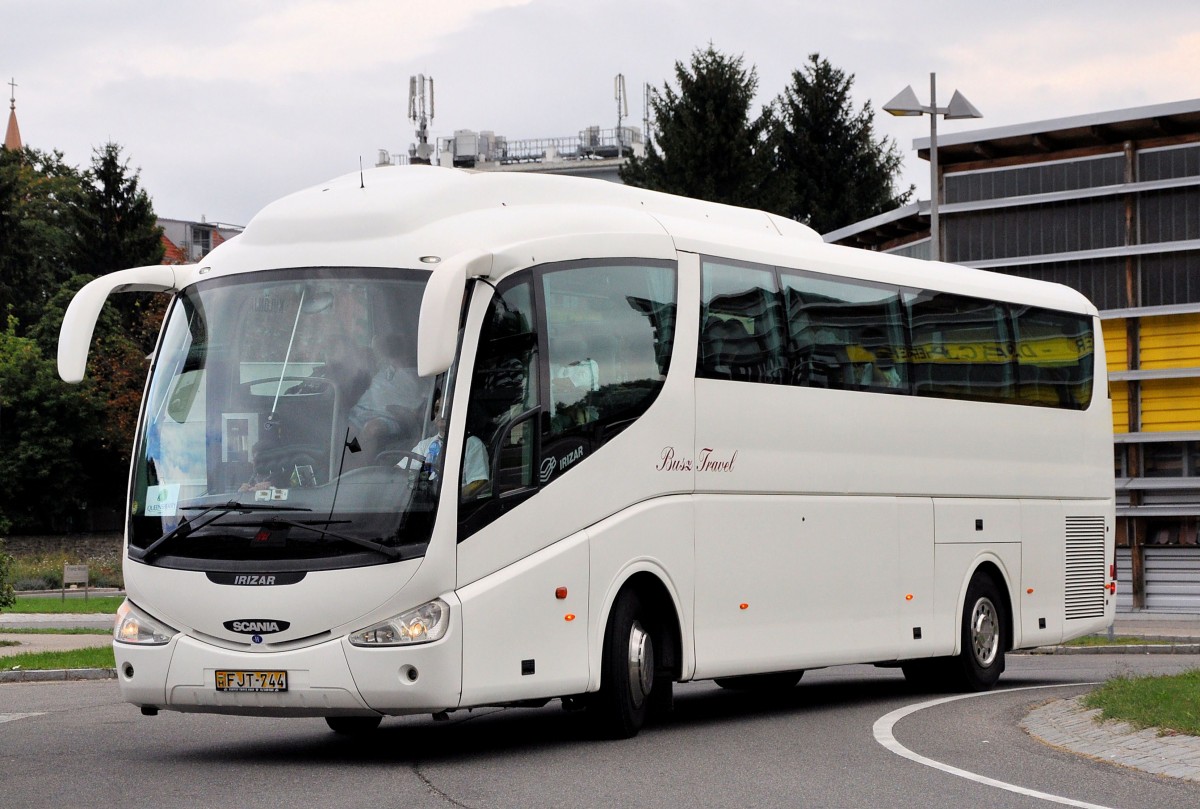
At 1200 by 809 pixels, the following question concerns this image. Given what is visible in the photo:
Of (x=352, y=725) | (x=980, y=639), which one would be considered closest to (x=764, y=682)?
(x=980, y=639)

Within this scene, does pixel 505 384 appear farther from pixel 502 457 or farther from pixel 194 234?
pixel 194 234

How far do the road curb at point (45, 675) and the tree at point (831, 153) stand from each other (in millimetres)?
48614

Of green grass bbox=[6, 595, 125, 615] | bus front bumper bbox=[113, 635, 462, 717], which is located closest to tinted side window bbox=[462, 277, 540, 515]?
bus front bumper bbox=[113, 635, 462, 717]

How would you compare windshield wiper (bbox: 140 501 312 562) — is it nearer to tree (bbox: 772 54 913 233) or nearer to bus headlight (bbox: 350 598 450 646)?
bus headlight (bbox: 350 598 450 646)

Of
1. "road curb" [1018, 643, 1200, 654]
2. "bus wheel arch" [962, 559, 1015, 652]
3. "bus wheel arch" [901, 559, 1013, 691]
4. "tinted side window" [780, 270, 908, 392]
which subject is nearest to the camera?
"tinted side window" [780, 270, 908, 392]

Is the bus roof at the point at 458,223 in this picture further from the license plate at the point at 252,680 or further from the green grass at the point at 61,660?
the green grass at the point at 61,660

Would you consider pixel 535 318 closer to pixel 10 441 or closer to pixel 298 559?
pixel 298 559

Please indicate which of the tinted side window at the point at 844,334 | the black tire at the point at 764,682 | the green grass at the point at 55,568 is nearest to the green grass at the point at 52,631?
the green grass at the point at 55,568

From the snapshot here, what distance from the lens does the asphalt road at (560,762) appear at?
31.0 ft

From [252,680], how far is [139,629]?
3.30 feet

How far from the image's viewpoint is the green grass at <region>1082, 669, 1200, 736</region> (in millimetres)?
11836

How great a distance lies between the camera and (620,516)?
12398 millimetres

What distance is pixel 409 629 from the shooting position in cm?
1077

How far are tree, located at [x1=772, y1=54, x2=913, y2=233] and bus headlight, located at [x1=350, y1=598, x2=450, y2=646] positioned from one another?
57.0 meters
